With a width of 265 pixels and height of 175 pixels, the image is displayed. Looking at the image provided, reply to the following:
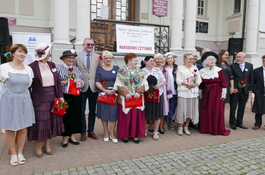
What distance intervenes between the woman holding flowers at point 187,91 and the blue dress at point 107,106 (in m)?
1.52

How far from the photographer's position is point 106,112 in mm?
4520

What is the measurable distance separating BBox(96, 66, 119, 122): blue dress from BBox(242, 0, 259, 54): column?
8.79 m

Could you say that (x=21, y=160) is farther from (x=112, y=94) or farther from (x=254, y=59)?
(x=254, y=59)

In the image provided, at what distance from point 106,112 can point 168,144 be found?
4.69 ft

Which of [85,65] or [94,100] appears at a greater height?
[85,65]

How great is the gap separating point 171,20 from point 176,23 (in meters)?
0.24

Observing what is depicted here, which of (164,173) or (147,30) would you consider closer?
(164,173)

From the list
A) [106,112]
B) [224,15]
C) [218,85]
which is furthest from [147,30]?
[224,15]

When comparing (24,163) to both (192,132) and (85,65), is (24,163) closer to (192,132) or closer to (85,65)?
(85,65)

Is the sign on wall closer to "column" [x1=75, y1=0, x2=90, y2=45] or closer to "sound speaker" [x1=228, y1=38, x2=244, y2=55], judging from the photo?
"sound speaker" [x1=228, y1=38, x2=244, y2=55]

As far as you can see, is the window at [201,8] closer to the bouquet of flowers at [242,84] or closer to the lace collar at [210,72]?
the bouquet of flowers at [242,84]

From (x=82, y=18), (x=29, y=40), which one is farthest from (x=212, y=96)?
(x=29, y=40)

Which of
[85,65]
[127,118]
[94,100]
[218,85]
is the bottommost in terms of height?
[127,118]

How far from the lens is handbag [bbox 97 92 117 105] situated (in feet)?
14.4
